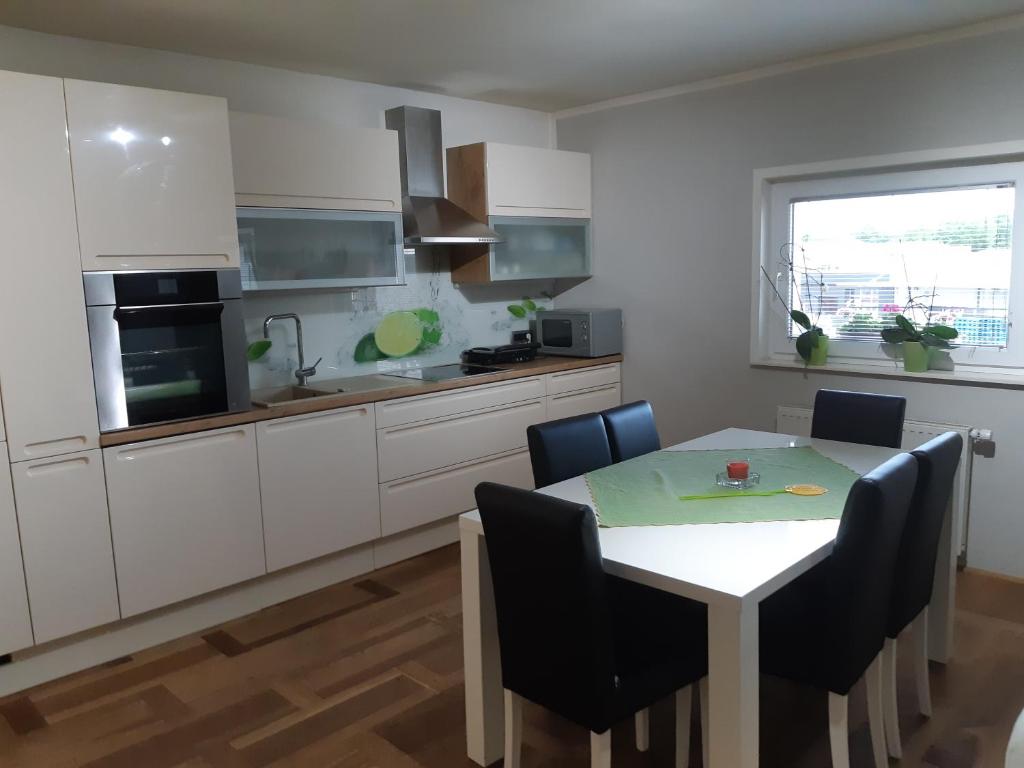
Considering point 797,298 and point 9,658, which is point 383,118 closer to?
point 797,298

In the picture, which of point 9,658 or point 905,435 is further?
point 905,435

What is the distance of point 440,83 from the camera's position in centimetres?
419

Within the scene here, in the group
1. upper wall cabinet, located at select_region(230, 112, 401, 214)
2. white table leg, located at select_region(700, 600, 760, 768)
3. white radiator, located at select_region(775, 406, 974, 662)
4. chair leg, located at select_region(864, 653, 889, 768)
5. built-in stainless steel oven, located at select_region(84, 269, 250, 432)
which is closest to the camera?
white table leg, located at select_region(700, 600, 760, 768)

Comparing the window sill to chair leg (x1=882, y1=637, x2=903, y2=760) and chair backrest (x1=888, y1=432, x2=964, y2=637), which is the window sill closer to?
chair backrest (x1=888, y1=432, x2=964, y2=637)

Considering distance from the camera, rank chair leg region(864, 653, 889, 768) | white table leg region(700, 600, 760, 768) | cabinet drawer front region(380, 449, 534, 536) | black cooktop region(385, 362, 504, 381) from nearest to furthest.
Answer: white table leg region(700, 600, 760, 768) < chair leg region(864, 653, 889, 768) < cabinet drawer front region(380, 449, 534, 536) < black cooktop region(385, 362, 504, 381)

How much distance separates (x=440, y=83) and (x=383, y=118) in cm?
35

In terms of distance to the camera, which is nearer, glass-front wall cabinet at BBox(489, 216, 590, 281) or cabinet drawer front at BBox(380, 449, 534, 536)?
cabinet drawer front at BBox(380, 449, 534, 536)

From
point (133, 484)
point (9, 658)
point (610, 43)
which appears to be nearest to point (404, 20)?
point (610, 43)

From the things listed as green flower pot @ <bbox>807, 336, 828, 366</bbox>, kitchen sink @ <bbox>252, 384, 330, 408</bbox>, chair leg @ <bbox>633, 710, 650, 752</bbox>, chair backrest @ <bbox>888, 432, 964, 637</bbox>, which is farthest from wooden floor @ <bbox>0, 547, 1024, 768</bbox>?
green flower pot @ <bbox>807, 336, 828, 366</bbox>

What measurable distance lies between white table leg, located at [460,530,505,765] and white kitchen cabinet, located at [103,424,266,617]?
137cm

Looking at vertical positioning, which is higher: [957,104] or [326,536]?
[957,104]

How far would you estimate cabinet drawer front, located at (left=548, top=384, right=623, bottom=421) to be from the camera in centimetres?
455

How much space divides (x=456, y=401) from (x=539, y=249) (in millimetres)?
1192

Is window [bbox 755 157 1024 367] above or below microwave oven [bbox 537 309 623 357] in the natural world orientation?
above
